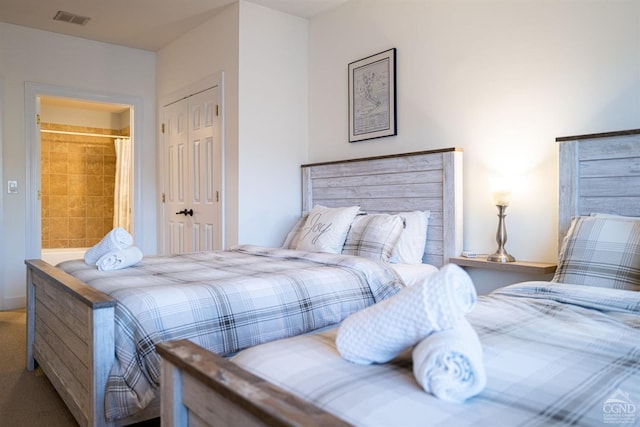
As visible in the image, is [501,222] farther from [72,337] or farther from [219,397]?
[72,337]

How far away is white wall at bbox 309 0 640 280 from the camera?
2342 mm

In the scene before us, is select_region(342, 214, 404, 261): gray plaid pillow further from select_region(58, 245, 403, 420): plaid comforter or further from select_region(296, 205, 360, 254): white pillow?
select_region(58, 245, 403, 420): plaid comforter

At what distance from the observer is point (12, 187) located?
4.30m

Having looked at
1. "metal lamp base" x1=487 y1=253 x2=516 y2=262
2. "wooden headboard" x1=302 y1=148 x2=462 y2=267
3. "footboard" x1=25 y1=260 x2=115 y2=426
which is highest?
"wooden headboard" x1=302 y1=148 x2=462 y2=267

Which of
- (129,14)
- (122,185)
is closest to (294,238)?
(129,14)

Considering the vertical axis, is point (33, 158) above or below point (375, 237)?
above

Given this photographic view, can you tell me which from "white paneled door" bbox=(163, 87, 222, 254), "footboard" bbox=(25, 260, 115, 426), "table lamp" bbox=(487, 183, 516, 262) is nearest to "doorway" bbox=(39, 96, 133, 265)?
"white paneled door" bbox=(163, 87, 222, 254)

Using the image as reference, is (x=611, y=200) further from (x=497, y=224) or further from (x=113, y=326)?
(x=113, y=326)

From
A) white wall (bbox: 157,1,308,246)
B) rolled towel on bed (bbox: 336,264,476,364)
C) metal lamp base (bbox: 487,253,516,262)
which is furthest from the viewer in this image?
white wall (bbox: 157,1,308,246)

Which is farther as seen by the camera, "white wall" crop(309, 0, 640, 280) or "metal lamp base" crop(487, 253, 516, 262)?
"metal lamp base" crop(487, 253, 516, 262)

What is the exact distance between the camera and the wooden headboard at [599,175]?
2.16 metres

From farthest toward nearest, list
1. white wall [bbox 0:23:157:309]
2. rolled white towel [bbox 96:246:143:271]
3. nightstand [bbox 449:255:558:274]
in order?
white wall [bbox 0:23:157:309] → nightstand [bbox 449:255:558:274] → rolled white towel [bbox 96:246:143:271]

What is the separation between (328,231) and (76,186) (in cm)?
523

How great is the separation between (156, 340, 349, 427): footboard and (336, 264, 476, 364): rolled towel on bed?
239mm
